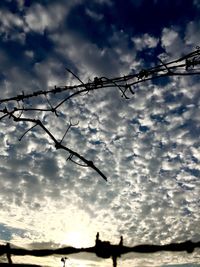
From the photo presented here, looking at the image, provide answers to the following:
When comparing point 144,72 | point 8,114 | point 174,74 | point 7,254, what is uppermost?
point 144,72

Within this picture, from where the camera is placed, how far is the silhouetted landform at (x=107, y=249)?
2932 mm

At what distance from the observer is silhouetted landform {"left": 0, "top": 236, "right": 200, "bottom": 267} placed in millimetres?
2932

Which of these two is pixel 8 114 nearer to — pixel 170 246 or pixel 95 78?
pixel 95 78

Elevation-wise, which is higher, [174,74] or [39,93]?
[39,93]

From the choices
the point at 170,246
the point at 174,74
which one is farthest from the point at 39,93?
the point at 170,246

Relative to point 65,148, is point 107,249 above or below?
below

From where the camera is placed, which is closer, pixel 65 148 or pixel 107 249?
pixel 107 249

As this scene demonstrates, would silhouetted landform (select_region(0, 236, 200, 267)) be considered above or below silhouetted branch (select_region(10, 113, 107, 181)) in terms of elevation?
below

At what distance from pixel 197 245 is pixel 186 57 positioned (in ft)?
8.47

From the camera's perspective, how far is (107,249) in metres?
3.06

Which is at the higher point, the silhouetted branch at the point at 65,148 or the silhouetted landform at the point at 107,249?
the silhouetted branch at the point at 65,148

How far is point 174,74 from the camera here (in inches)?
170

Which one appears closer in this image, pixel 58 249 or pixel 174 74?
pixel 58 249

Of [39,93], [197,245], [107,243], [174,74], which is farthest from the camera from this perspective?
[39,93]
